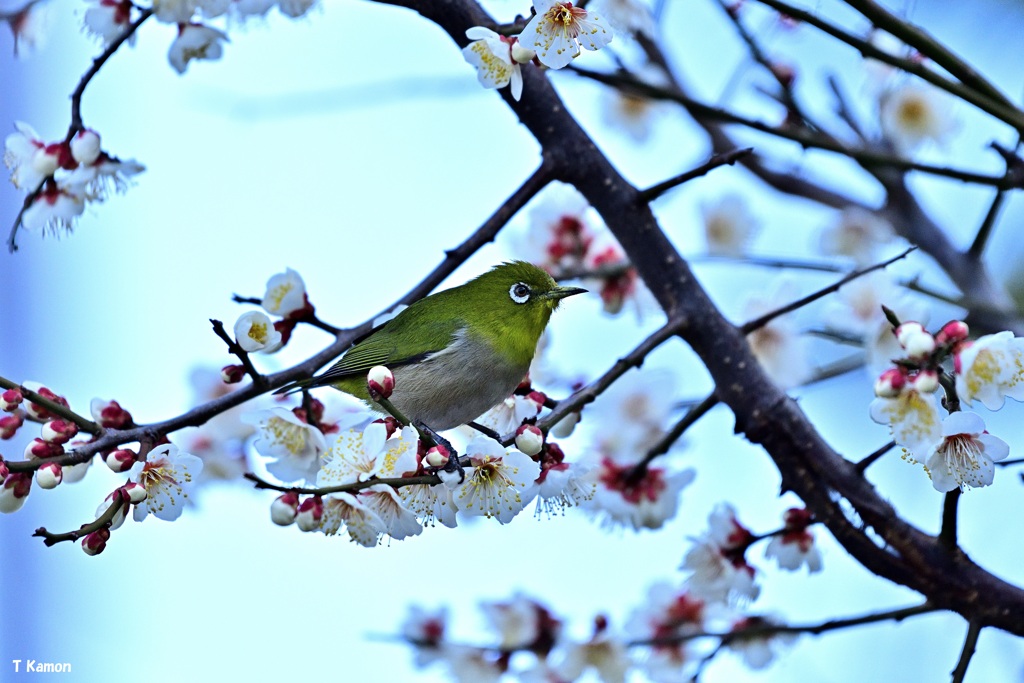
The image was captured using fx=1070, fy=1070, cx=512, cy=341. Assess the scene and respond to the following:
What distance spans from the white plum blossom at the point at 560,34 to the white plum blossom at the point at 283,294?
0.76 metres

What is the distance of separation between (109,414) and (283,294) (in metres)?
0.47

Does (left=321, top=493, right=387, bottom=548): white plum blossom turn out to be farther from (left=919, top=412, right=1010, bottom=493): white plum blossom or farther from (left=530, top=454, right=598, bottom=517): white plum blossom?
(left=919, top=412, right=1010, bottom=493): white plum blossom

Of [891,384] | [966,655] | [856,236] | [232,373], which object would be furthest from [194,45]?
[856,236]

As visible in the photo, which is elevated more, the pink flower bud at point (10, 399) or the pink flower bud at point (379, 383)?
the pink flower bud at point (10, 399)

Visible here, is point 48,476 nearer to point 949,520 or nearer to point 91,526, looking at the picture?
point 91,526

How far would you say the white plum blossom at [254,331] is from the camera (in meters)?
2.32

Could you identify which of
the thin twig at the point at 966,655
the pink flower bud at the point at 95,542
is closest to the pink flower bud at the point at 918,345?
the thin twig at the point at 966,655

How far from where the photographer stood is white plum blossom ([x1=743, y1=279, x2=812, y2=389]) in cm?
336

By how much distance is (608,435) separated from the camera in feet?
10.9

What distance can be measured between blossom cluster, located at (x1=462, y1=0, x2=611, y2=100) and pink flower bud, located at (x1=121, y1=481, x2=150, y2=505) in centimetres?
98

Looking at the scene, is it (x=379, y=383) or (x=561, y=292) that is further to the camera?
(x=561, y=292)

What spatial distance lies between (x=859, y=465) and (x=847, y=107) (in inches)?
64.5

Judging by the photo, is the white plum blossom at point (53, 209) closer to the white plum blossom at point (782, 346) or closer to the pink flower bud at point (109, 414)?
the pink flower bud at point (109, 414)

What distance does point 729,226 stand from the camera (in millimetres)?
4254
